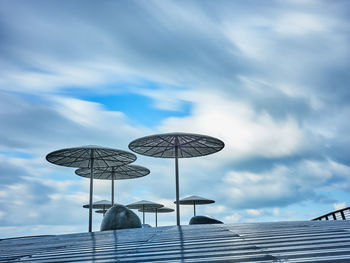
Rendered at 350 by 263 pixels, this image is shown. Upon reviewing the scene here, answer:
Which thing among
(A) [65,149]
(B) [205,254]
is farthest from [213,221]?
(B) [205,254]

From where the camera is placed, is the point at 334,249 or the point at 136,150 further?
the point at 136,150

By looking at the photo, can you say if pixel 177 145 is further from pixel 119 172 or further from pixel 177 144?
pixel 119 172

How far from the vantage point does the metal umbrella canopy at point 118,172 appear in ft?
93.0

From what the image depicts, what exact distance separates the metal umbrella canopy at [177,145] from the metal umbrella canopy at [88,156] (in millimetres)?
1710

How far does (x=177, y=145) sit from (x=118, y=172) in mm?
10969

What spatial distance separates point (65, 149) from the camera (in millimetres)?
19734

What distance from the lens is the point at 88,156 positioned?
22797 mm

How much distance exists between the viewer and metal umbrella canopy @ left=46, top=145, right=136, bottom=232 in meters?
20.4

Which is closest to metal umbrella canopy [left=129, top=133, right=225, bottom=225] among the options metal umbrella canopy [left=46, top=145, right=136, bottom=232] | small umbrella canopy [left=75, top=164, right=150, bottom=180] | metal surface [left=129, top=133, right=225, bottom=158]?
metal surface [left=129, top=133, right=225, bottom=158]

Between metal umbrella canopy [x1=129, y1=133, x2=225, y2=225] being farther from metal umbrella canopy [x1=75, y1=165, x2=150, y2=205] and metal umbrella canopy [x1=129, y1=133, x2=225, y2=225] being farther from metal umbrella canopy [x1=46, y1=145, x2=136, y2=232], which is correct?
metal umbrella canopy [x1=75, y1=165, x2=150, y2=205]

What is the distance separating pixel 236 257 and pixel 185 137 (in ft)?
54.0

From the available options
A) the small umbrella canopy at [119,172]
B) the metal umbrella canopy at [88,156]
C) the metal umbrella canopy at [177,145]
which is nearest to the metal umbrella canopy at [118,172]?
the small umbrella canopy at [119,172]

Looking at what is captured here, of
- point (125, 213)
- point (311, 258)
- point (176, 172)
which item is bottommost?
point (311, 258)

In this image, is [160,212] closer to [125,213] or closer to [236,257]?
[125,213]
